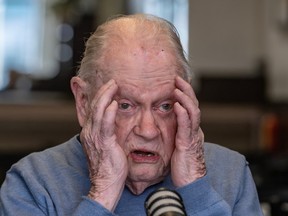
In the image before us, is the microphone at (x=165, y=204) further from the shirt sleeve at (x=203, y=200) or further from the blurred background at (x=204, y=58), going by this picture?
the blurred background at (x=204, y=58)

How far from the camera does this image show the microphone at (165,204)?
149 cm

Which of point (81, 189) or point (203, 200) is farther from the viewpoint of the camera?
point (81, 189)

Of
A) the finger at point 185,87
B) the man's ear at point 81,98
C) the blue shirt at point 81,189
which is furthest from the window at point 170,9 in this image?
the finger at point 185,87

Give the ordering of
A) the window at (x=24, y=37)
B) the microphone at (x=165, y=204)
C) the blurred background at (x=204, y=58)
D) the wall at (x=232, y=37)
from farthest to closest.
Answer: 1. the window at (x=24, y=37)
2. the wall at (x=232, y=37)
3. the blurred background at (x=204, y=58)
4. the microphone at (x=165, y=204)

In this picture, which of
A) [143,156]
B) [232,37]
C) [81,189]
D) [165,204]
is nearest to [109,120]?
[143,156]

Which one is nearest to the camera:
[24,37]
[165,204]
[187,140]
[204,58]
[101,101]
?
[165,204]

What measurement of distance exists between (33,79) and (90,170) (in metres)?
5.61

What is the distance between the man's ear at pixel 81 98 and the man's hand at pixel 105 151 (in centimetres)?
11

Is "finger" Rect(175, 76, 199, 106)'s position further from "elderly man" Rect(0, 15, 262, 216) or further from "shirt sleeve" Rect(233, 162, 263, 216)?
"shirt sleeve" Rect(233, 162, 263, 216)

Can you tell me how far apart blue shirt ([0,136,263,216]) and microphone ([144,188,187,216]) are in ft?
1.23

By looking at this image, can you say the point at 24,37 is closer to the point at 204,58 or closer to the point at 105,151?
the point at 204,58

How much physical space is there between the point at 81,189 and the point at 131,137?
23 centimetres

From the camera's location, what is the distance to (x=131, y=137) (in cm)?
203

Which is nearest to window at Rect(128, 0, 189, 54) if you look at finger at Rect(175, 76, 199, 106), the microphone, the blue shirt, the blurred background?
the blurred background
